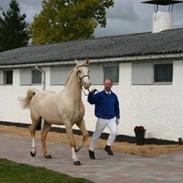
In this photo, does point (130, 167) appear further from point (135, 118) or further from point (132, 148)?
point (135, 118)

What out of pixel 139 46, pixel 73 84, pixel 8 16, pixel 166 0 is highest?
pixel 8 16

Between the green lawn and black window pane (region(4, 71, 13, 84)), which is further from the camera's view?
black window pane (region(4, 71, 13, 84))

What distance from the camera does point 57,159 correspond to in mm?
14672

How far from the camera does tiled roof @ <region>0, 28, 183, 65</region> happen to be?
19.9 m

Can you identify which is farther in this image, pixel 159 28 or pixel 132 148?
pixel 159 28

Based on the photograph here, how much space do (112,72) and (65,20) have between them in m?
25.5

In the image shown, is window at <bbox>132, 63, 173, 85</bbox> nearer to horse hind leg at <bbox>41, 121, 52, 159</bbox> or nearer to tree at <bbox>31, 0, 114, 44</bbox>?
horse hind leg at <bbox>41, 121, 52, 159</bbox>

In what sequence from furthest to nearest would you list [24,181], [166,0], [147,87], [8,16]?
1. [8,16]
2. [166,0]
3. [147,87]
4. [24,181]

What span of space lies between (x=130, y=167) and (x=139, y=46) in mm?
8804

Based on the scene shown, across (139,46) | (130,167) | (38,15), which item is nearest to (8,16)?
(38,15)

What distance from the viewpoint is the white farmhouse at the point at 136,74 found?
18891 millimetres

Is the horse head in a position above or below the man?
above

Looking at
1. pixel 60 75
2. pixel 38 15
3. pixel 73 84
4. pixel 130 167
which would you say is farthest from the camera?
pixel 38 15

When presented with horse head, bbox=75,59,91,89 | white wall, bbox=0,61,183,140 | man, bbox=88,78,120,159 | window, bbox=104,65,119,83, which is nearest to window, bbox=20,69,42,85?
white wall, bbox=0,61,183,140
